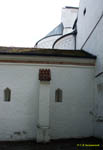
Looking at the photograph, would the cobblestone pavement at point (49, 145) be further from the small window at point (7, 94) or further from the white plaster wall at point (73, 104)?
the small window at point (7, 94)

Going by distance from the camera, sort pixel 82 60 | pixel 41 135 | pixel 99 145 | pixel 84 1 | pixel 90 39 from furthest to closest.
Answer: pixel 84 1 < pixel 90 39 < pixel 82 60 < pixel 41 135 < pixel 99 145

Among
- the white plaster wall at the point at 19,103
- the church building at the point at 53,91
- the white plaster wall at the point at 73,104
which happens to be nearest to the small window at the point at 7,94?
the church building at the point at 53,91

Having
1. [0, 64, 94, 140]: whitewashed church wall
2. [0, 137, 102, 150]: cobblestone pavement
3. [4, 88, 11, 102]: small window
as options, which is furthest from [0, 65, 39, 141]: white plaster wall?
[0, 137, 102, 150]: cobblestone pavement

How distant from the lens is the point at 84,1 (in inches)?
512

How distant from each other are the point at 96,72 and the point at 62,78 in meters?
1.97

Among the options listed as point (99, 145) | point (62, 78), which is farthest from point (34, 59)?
point (99, 145)

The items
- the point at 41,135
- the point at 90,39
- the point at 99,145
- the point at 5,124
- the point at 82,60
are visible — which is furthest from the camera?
the point at 90,39

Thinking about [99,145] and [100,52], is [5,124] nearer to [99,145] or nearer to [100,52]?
[99,145]

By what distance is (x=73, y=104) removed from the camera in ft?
32.7

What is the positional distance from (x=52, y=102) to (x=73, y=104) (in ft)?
3.99

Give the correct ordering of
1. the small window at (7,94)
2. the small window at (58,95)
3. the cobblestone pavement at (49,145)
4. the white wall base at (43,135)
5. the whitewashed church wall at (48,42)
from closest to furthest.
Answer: the cobblestone pavement at (49,145)
the white wall base at (43,135)
the small window at (7,94)
the small window at (58,95)
the whitewashed church wall at (48,42)

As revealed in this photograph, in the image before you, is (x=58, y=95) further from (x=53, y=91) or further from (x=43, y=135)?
(x=43, y=135)

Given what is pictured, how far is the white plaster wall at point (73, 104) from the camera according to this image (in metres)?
9.75

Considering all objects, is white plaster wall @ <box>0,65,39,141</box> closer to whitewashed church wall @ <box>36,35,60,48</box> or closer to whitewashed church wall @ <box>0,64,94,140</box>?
whitewashed church wall @ <box>0,64,94,140</box>
